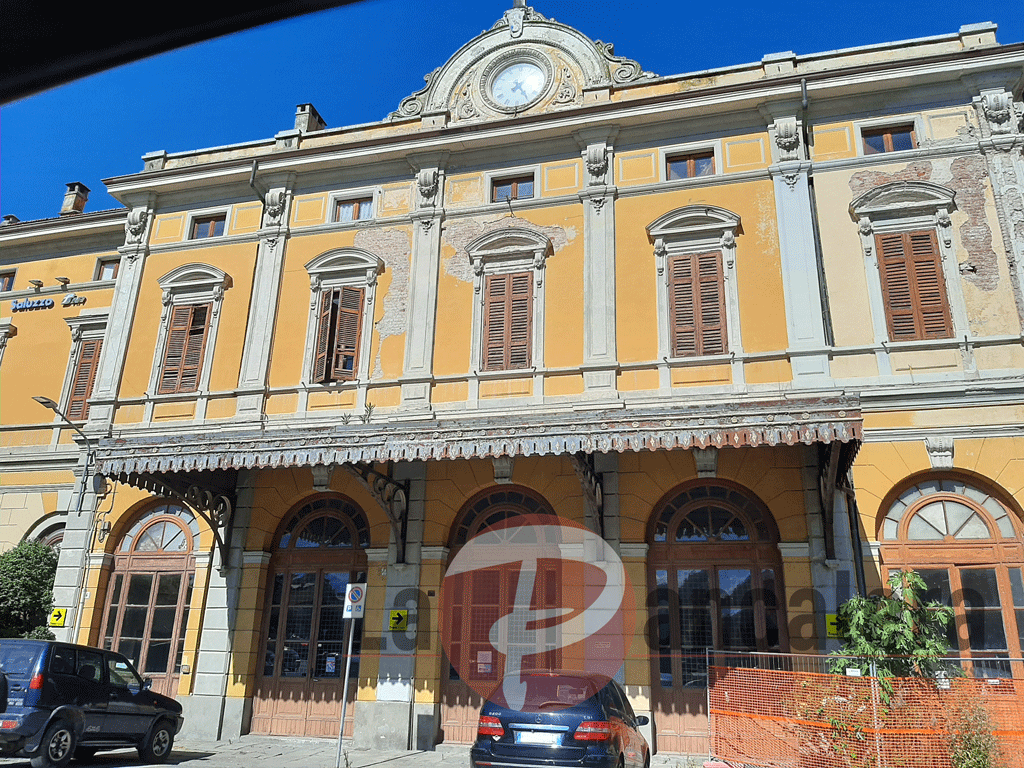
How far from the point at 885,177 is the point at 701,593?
833 centimetres

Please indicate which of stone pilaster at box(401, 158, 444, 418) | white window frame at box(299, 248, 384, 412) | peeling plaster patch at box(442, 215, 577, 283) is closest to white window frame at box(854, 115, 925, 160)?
peeling plaster patch at box(442, 215, 577, 283)

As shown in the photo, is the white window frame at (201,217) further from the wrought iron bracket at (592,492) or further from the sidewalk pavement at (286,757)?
the sidewalk pavement at (286,757)

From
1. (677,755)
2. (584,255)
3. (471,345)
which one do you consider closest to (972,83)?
(584,255)

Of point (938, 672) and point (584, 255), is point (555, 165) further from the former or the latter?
point (938, 672)

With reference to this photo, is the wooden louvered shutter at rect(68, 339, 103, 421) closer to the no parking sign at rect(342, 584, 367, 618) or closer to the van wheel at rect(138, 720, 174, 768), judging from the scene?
the van wheel at rect(138, 720, 174, 768)

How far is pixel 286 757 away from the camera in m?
13.2

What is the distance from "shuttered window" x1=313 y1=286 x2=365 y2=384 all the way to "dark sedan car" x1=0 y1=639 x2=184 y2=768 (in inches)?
261

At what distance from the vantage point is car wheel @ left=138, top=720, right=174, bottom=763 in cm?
1248

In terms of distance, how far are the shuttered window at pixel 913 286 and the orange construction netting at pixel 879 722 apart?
6121 mm

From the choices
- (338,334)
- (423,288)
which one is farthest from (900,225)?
(338,334)

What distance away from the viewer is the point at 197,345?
18.3 metres

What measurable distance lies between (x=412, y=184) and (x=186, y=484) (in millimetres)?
7773

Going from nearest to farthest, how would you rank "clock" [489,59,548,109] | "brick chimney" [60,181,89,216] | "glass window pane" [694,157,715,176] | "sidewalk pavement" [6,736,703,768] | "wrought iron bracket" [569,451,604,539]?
1. "sidewalk pavement" [6,736,703,768]
2. "wrought iron bracket" [569,451,604,539]
3. "glass window pane" [694,157,715,176]
4. "clock" [489,59,548,109]
5. "brick chimney" [60,181,89,216]

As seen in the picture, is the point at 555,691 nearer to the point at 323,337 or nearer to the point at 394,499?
the point at 394,499
